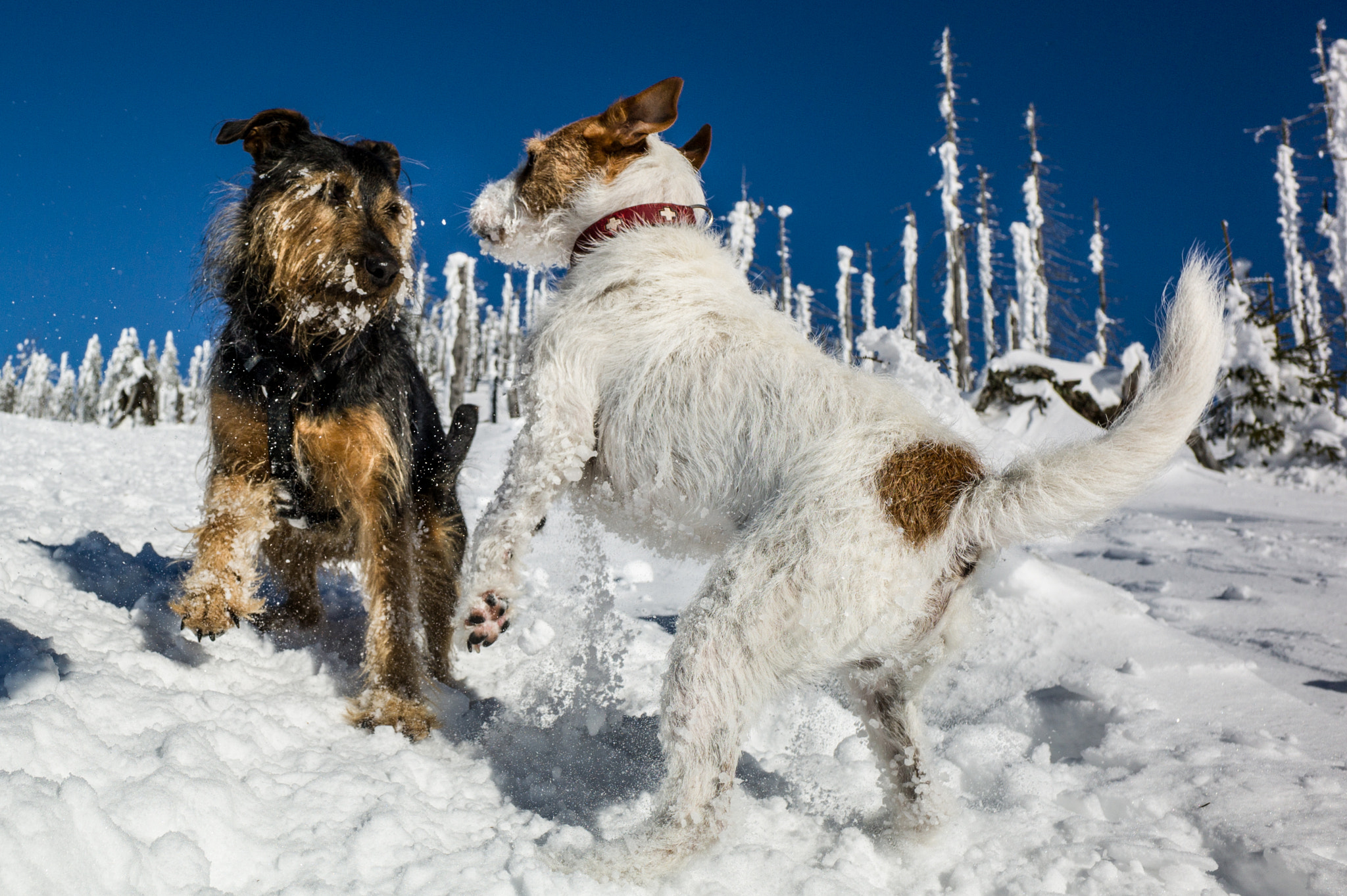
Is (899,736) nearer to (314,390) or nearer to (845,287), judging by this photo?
(314,390)

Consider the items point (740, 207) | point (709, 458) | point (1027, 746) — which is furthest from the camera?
→ point (740, 207)

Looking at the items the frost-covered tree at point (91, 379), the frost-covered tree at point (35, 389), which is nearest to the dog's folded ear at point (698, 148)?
the frost-covered tree at point (91, 379)

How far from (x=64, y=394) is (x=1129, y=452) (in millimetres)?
97431

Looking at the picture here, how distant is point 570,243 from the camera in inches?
121

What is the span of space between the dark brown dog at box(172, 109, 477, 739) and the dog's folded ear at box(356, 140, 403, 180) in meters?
0.16

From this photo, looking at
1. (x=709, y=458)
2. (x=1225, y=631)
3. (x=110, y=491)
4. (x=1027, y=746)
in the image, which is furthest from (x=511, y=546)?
(x=110, y=491)

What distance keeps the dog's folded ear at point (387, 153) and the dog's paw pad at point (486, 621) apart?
6.65 ft

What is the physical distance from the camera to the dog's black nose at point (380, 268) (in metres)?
2.78

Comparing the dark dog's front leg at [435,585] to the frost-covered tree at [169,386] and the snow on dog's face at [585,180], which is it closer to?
the snow on dog's face at [585,180]

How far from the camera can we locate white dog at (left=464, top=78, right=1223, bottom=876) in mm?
1840

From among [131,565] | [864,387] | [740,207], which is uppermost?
[740,207]

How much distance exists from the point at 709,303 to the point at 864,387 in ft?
2.02

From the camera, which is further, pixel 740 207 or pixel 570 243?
pixel 740 207

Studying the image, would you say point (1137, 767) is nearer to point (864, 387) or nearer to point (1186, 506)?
point (864, 387)
